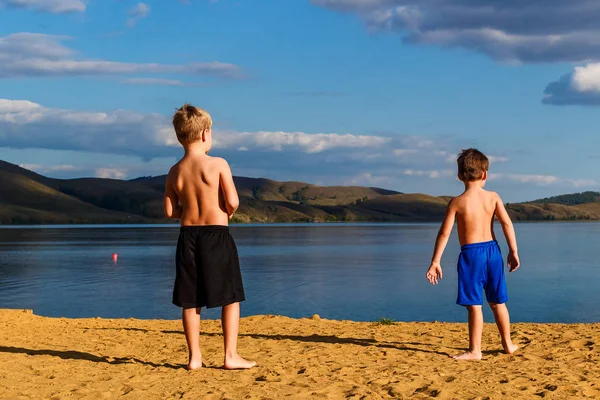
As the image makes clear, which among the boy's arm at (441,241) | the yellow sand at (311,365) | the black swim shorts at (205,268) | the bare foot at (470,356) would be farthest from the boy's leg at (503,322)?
the black swim shorts at (205,268)

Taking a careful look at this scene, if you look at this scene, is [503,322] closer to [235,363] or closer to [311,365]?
[311,365]

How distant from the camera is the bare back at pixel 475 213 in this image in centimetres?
823

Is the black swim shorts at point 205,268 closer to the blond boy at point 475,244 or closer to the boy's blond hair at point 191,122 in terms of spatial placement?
the boy's blond hair at point 191,122

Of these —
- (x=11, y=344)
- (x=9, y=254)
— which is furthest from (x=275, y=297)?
(x=9, y=254)

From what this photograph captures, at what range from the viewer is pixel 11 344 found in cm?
1074

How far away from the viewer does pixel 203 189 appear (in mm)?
7312

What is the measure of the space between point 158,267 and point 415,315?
24448 millimetres

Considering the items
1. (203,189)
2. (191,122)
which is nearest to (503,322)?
(203,189)

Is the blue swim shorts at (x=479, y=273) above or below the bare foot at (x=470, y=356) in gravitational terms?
above

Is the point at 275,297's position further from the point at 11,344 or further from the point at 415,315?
the point at 11,344

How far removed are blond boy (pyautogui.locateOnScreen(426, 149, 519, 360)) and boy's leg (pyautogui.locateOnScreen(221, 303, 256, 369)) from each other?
7.50ft

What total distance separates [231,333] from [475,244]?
3.01m

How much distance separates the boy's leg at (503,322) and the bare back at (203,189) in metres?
3.45

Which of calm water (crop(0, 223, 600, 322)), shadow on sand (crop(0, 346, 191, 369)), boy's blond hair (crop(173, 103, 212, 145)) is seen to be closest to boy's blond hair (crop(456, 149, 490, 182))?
boy's blond hair (crop(173, 103, 212, 145))
